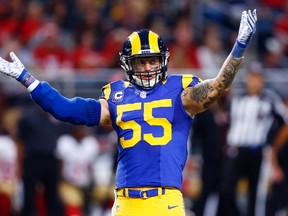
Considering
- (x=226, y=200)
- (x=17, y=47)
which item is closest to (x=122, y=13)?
(x=17, y=47)

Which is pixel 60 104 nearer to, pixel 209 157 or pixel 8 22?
pixel 209 157

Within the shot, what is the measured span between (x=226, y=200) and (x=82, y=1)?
486 centimetres

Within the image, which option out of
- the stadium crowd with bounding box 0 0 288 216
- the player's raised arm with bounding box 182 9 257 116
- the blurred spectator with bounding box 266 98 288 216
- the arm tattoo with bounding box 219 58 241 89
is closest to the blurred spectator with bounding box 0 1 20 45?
the stadium crowd with bounding box 0 0 288 216

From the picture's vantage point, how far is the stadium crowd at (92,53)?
41.0 feet

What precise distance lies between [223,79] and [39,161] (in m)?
5.45

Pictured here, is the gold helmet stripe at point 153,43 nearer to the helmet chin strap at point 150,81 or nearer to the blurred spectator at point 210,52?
the helmet chin strap at point 150,81

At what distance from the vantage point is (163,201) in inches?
253

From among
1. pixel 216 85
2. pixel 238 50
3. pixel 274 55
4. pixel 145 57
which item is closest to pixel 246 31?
pixel 238 50

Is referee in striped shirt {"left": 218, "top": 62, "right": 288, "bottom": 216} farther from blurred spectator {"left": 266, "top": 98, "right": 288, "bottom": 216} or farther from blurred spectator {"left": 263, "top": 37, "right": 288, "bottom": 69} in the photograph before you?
blurred spectator {"left": 263, "top": 37, "right": 288, "bottom": 69}

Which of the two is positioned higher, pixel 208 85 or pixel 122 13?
pixel 122 13

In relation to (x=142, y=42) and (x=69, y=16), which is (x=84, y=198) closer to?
(x=69, y=16)

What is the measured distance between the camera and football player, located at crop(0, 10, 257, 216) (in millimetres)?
6465

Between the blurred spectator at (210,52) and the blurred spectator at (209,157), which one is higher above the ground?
the blurred spectator at (210,52)

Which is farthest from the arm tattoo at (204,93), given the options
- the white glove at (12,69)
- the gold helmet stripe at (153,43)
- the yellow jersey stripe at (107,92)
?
the white glove at (12,69)
